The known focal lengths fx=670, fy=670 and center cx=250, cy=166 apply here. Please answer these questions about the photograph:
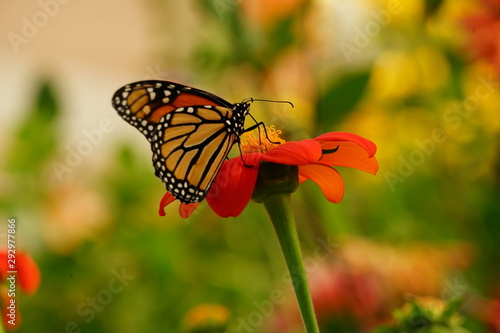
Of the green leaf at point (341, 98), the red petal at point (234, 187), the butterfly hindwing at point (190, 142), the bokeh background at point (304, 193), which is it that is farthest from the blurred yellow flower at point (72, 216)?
the red petal at point (234, 187)

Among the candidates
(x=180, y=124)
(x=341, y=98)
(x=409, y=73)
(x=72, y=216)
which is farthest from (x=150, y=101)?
(x=72, y=216)

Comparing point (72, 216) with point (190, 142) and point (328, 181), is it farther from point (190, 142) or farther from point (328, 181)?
point (328, 181)

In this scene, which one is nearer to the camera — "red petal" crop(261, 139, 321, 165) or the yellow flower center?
"red petal" crop(261, 139, 321, 165)

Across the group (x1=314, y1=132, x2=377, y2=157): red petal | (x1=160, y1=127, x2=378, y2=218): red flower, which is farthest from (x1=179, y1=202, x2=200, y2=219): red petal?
(x1=314, y1=132, x2=377, y2=157): red petal

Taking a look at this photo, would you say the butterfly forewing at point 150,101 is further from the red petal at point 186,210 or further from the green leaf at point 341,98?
the green leaf at point 341,98

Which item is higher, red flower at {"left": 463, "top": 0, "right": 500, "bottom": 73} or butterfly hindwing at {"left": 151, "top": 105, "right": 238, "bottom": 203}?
red flower at {"left": 463, "top": 0, "right": 500, "bottom": 73}

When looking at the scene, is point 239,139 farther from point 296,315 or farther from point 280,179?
point 296,315

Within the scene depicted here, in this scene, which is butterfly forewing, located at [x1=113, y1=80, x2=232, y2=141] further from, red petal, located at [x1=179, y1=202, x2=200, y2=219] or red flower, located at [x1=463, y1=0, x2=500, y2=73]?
red flower, located at [x1=463, y1=0, x2=500, y2=73]
